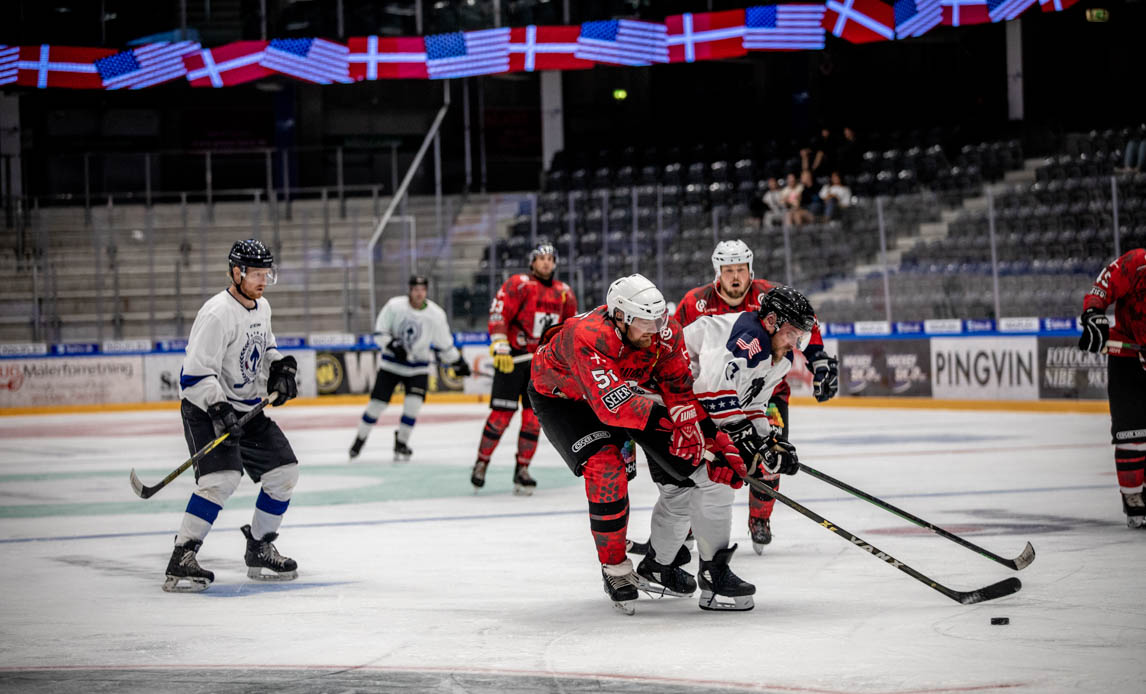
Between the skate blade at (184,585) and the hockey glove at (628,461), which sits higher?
the hockey glove at (628,461)

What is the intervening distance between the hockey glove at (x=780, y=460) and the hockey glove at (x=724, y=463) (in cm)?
10

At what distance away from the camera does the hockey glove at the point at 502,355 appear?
28.2ft

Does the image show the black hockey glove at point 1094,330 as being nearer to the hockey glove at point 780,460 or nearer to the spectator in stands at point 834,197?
the hockey glove at point 780,460

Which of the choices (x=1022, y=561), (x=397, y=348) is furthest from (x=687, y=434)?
(x=397, y=348)

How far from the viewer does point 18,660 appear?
405 centimetres

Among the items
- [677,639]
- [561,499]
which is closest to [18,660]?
[677,639]

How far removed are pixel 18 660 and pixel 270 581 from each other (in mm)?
1580

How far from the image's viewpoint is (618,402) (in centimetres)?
452

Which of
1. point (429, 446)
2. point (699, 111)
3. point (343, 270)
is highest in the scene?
point (699, 111)

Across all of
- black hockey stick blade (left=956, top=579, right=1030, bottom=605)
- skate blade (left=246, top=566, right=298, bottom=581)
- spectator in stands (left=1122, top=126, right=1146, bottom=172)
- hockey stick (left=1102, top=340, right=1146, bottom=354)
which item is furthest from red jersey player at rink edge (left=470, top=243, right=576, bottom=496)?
spectator in stands (left=1122, top=126, right=1146, bottom=172)

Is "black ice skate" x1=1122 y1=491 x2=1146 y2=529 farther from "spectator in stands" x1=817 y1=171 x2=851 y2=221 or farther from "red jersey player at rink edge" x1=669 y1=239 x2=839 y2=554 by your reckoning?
"spectator in stands" x1=817 y1=171 x2=851 y2=221

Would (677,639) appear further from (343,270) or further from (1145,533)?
(343,270)

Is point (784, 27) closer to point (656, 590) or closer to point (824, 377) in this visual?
point (824, 377)

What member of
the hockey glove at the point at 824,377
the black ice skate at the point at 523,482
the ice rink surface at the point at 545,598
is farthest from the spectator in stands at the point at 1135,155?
the hockey glove at the point at 824,377
